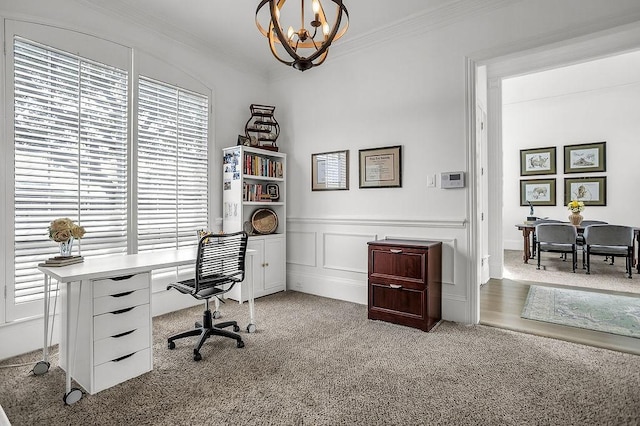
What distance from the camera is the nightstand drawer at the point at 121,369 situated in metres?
1.97

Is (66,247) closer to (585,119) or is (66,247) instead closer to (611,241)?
(611,241)

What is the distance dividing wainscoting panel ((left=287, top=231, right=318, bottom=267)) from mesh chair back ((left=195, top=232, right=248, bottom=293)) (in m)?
1.53

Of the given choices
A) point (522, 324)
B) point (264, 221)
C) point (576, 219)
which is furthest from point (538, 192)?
point (264, 221)

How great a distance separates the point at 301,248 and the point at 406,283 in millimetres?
1644

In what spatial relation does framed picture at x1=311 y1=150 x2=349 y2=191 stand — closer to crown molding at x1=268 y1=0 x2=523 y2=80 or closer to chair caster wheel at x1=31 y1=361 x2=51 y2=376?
crown molding at x1=268 y1=0 x2=523 y2=80

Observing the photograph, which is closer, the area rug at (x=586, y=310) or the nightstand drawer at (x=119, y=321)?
the nightstand drawer at (x=119, y=321)

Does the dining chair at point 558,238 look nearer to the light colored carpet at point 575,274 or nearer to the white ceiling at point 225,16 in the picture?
the light colored carpet at point 575,274

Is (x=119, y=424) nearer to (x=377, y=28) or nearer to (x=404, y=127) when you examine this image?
(x=404, y=127)

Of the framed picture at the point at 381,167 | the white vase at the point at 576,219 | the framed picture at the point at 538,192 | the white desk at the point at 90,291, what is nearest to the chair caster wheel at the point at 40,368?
the white desk at the point at 90,291

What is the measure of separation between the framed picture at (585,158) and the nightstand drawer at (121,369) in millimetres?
7978

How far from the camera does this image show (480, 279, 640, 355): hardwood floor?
2.60m

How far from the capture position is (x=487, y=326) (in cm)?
300

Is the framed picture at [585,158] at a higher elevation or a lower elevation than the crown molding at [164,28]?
lower

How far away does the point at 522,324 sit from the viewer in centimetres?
302
